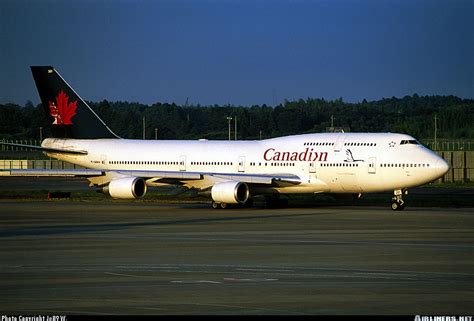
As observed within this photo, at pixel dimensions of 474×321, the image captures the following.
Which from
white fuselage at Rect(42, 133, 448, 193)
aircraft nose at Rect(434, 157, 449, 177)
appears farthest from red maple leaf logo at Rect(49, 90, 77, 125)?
aircraft nose at Rect(434, 157, 449, 177)

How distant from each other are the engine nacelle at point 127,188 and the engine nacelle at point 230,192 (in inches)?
140

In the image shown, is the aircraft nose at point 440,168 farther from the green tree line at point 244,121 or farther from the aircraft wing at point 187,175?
the green tree line at point 244,121

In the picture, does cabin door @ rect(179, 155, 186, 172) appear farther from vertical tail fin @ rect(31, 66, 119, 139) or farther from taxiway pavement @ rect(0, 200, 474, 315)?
taxiway pavement @ rect(0, 200, 474, 315)

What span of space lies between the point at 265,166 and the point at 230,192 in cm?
390

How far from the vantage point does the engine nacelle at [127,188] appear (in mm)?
48469

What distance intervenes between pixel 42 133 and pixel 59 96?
91903 millimetres

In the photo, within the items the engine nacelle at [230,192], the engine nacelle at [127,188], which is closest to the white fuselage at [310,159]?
the engine nacelle at [230,192]

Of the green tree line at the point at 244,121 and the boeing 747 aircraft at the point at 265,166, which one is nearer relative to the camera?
the boeing 747 aircraft at the point at 265,166

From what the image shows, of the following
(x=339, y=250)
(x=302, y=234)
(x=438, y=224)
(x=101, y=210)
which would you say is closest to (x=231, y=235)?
(x=302, y=234)

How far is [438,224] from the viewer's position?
3800cm

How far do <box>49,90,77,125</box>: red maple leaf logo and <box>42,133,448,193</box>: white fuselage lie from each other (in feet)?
10.2

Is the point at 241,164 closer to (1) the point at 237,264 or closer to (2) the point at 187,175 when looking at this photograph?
(2) the point at 187,175

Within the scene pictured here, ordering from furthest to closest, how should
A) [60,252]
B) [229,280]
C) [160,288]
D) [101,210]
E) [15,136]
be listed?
[15,136]
[101,210]
[60,252]
[229,280]
[160,288]

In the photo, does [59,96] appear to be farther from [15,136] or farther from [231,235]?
[15,136]
